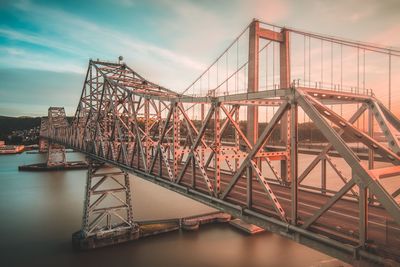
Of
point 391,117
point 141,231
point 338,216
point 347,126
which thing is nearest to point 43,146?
point 141,231

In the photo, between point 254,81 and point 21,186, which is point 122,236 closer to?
point 254,81

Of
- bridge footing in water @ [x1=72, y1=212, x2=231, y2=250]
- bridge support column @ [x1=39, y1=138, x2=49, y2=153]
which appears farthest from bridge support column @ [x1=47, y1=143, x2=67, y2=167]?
bridge footing in water @ [x1=72, y1=212, x2=231, y2=250]

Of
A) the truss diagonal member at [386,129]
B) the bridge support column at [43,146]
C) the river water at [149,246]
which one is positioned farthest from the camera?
the bridge support column at [43,146]

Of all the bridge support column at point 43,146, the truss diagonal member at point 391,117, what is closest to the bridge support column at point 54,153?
the bridge support column at point 43,146

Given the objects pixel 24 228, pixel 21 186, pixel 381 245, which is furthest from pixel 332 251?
pixel 21 186

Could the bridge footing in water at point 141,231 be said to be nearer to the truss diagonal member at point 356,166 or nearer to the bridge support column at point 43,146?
the truss diagonal member at point 356,166

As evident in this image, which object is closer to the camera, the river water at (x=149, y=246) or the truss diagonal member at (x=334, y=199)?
the truss diagonal member at (x=334, y=199)

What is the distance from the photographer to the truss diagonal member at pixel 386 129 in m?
8.54

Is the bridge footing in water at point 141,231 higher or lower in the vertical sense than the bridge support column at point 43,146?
lower

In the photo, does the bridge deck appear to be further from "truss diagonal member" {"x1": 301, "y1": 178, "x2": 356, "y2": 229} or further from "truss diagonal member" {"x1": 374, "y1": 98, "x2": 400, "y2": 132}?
"truss diagonal member" {"x1": 374, "y1": 98, "x2": 400, "y2": 132}

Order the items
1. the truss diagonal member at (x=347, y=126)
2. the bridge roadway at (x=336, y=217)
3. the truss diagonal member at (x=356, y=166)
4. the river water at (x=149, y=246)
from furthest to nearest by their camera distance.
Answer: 1. the river water at (x=149, y=246)
2. the truss diagonal member at (x=347, y=126)
3. the bridge roadway at (x=336, y=217)
4. the truss diagonal member at (x=356, y=166)

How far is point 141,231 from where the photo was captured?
2620cm

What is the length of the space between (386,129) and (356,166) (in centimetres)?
445

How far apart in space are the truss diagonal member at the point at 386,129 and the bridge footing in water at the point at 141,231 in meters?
22.6
